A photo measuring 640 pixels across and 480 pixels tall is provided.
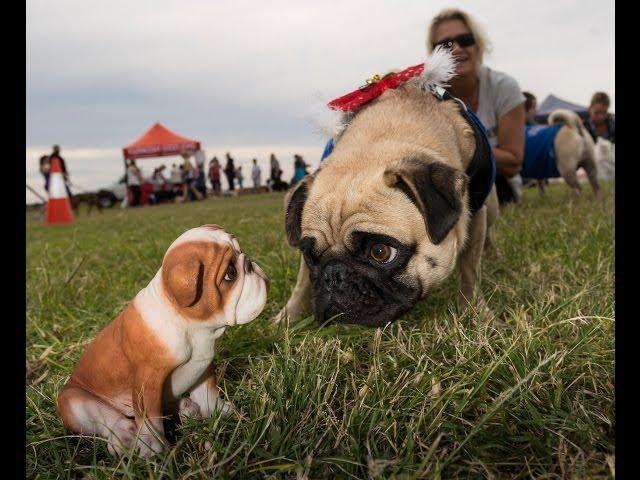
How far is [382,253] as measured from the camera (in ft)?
8.24

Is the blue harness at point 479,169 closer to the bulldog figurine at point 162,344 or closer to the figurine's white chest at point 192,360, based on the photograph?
the bulldog figurine at point 162,344

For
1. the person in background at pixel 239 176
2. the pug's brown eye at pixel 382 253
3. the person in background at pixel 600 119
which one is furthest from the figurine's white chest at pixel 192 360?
the person in background at pixel 239 176

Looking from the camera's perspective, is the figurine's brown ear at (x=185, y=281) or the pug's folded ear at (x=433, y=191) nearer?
the figurine's brown ear at (x=185, y=281)

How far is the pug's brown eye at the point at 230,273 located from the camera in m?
1.65

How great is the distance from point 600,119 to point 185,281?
1413 cm

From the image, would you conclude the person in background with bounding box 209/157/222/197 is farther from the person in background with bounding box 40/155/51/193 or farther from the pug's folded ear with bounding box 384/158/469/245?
the pug's folded ear with bounding box 384/158/469/245

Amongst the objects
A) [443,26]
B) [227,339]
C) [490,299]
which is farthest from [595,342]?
[443,26]

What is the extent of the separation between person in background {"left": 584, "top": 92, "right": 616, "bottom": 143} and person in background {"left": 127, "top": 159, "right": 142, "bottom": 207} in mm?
21345

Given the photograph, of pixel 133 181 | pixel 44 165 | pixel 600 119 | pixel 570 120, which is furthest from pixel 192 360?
pixel 133 181

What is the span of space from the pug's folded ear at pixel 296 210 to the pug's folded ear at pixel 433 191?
0.55m

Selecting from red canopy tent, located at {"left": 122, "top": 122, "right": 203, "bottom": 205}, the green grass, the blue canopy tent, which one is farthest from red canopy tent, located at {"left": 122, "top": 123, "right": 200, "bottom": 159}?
the green grass

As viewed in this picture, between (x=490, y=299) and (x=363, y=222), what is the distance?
3.58 feet

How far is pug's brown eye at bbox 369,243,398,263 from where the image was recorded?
249cm

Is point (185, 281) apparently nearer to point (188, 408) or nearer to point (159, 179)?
point (188, 408)
